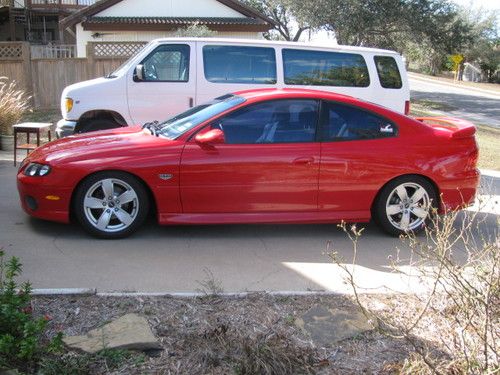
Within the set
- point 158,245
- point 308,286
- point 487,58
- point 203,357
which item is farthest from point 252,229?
point 487,58

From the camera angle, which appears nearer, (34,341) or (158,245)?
(34,341)

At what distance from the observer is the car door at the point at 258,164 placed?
5.71 metres

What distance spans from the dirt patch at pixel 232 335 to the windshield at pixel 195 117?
→ 2.19 meters

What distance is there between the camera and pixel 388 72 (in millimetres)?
9656

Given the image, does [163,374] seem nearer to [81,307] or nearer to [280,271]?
[81,307]

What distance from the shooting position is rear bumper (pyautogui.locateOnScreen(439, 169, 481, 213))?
6.19 meters

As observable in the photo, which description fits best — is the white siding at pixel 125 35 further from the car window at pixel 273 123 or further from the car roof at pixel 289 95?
the car window at pixel 273 123

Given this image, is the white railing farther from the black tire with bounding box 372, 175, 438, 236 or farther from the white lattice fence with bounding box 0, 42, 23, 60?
the black tire with bounding box 372, 175, 438, 236

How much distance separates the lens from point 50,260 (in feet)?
16.9

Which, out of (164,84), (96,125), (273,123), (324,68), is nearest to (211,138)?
(273,123)

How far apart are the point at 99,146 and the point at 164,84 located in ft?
11.2

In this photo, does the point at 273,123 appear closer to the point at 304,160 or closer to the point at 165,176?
the point at 304,160

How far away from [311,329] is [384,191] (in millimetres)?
2566

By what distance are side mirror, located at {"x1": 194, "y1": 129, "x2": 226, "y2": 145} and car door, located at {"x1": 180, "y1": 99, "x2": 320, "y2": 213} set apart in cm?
7
